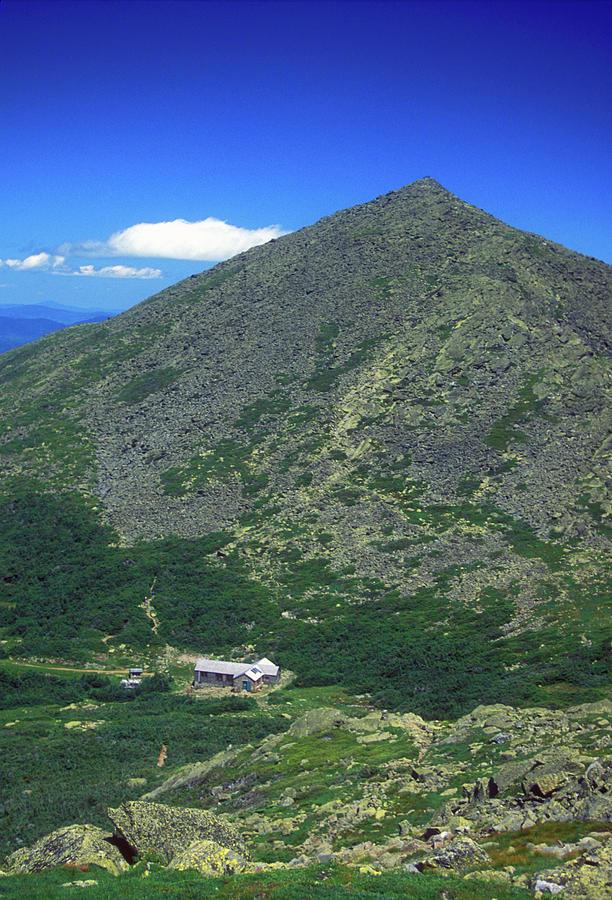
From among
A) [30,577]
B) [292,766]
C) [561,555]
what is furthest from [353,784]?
[30,577]

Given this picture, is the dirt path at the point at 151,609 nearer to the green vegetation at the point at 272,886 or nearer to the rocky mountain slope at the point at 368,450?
the rocky mountain slope at the point at 368,450

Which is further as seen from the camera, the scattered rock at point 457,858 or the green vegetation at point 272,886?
the scattered rock at point 457,858

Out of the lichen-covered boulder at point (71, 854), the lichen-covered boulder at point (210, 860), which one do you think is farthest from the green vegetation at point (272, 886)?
the lichen-covered boulder at point (71, 854)

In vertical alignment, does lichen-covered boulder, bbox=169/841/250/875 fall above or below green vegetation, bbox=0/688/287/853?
above

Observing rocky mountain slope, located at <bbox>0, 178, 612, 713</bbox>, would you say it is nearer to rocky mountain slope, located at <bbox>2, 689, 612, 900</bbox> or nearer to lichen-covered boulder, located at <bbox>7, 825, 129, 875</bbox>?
rocky mountain slope, located at <bbox>2, 689, 612, 900</bbox>

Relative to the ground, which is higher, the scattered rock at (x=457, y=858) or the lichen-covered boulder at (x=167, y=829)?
the scattered rock at (x=457, y=858)

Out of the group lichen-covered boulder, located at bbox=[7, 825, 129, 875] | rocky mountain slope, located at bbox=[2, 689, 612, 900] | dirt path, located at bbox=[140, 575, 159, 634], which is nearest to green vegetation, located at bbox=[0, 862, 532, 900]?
rocky mountain slope, located at bbox=[2, 689, 612, 900]
